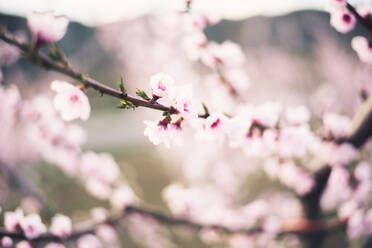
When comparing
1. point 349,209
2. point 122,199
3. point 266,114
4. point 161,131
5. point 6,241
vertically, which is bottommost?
point 6,241

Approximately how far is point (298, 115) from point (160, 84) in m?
0.99

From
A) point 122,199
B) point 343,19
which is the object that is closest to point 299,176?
point 343,19

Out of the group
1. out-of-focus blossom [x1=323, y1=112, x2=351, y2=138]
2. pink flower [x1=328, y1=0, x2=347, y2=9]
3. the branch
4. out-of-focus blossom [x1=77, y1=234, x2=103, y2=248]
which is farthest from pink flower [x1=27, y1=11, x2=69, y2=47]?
out-of-focus blossom [x1=323, y1=112, x2=351, y2=138]

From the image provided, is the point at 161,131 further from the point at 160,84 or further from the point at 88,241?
the point at 88,241

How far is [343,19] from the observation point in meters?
1.29

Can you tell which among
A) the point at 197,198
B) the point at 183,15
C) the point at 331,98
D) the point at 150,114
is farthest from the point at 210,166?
the point at 150,114

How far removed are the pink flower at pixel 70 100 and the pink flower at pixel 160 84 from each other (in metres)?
0.27

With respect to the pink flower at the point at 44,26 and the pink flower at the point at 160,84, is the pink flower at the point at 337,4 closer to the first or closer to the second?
the pink flower at the point at 160,84

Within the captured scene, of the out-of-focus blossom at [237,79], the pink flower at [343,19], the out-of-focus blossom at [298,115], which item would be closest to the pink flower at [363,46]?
the pink flower at [343,19]

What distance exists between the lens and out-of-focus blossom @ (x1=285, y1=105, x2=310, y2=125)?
1557 mm

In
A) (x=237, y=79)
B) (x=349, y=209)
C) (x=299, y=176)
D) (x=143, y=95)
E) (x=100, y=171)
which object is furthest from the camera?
(x=100, y=171)

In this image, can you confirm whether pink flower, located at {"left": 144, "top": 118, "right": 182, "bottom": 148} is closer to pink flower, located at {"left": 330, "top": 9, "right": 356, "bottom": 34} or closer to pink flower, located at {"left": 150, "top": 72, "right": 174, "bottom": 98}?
pink flower, located at {"left": 150, "top": 72, "right": 174, "bottom": 98}

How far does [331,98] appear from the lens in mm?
2381

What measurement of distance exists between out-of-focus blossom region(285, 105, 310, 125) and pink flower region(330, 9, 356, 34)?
1.61 feet
